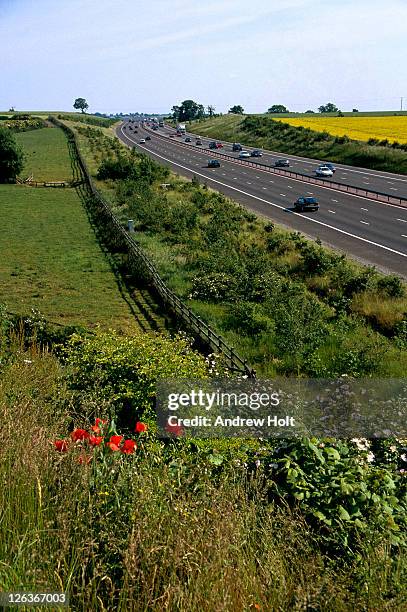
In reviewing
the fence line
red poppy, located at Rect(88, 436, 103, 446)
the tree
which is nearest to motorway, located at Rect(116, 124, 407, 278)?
the fence line

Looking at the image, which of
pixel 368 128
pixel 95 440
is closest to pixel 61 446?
pixel 95 440

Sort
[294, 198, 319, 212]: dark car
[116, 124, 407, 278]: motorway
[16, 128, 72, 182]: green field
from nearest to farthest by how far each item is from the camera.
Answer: [116, 124, 407, 278]: motorway < [294, 198, 319, 212]: dark car < [16, 128, 72, 182]: green field

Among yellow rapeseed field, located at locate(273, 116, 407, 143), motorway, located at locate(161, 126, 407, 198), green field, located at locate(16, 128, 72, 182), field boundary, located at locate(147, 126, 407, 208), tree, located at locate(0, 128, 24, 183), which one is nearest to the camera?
field boundary, located at locate(147, 126, 407, 208)

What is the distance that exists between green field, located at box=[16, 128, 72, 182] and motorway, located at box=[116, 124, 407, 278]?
14209mm

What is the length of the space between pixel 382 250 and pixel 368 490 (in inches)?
1027

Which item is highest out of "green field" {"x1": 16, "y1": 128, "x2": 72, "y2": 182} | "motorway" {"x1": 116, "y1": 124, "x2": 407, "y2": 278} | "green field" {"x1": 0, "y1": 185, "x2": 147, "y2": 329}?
"green field" {"x1": 16, "y1": 128, "x2": 72, "y2": 182}

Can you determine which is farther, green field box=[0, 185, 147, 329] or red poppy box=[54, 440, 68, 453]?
green field box=[0, 185, 147, 329]

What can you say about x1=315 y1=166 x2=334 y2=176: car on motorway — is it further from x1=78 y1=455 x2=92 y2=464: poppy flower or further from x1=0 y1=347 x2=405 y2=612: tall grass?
x1=78 y1=455 x2=92 y2=464: poppy flower

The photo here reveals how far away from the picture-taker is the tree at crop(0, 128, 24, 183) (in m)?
61.7

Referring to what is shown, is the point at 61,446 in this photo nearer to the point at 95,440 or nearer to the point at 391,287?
the point at 95,440

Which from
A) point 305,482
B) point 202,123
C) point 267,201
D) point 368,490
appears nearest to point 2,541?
point 305,482

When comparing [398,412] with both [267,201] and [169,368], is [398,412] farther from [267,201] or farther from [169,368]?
[267,201]

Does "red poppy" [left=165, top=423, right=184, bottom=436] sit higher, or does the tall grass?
the tall grass

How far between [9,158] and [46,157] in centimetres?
2418
